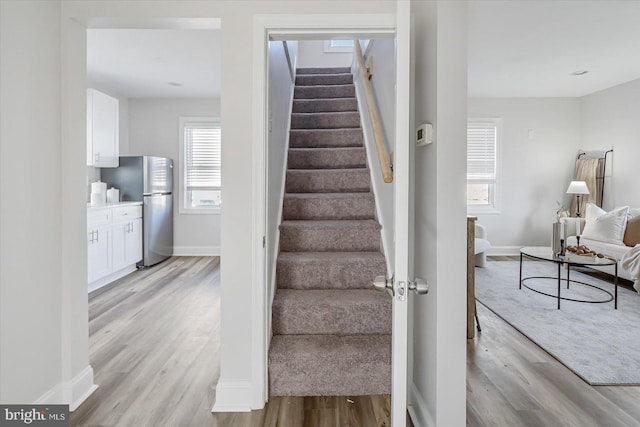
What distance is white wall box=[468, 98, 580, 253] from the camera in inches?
234

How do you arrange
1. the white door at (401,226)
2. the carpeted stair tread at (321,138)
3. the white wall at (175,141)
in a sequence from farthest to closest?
1. the white wall at (175,141)
2. the carpeted stair tread at (321,138)
3. the white door at (401,226)

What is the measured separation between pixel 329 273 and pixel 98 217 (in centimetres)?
306

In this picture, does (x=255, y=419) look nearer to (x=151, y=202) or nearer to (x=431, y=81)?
(x=431, y=81)

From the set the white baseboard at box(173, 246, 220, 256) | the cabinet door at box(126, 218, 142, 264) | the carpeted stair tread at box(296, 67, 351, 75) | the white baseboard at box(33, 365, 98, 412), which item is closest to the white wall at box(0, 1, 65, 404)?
the white baseboard at box(33, 365, 98, 412)

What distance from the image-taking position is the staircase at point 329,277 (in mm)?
2006

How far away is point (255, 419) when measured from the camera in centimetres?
181

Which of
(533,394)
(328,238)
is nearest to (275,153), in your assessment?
(328,238)

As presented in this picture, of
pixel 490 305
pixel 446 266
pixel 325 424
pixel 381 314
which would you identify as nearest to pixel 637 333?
pixel 490 305

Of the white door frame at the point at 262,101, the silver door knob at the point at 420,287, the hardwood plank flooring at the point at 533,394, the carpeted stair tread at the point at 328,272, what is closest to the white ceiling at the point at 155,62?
the white door frame at the point at 262,101

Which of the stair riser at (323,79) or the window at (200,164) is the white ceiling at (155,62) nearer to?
the window at (200,164)

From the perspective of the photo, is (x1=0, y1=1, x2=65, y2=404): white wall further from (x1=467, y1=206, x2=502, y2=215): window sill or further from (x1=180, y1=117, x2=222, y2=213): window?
(x1=467, y1=206, x2=502, y2=215): window sill

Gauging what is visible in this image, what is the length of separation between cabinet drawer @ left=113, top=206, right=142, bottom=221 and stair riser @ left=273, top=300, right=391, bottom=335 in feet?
10.4

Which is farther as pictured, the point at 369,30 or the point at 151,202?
the point at 151,202

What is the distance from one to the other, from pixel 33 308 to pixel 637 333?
4.17m
